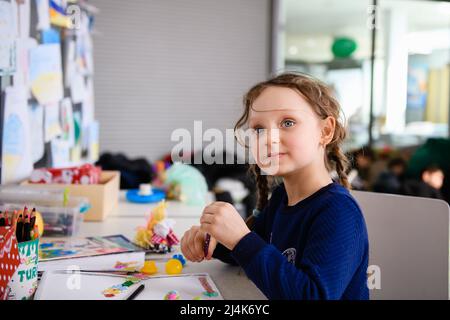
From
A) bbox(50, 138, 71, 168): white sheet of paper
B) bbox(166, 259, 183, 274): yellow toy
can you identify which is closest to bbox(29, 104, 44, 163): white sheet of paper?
bbox(50, 138, 71, 168): white sheet of paper

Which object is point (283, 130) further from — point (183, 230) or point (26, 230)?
point (183, 230)

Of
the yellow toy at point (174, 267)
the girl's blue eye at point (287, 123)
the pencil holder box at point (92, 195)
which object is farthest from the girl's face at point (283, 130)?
the pencil holder box at point (92, 195)

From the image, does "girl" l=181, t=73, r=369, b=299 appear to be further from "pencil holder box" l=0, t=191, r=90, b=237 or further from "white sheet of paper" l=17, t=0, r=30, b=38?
"white sheet of paper" l=17, t=0, r=30, b=38

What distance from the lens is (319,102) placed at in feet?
2.73

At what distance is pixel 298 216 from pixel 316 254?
0.13 m

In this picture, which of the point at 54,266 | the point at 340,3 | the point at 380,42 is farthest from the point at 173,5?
the point at 54,266

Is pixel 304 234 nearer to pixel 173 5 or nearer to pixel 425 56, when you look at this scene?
pixel 173 5

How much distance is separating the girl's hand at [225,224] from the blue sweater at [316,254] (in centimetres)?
1

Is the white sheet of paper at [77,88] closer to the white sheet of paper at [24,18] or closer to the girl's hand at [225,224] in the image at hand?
the white sheet of paper at [24,18]

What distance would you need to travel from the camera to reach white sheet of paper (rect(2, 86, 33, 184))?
→ 156cm

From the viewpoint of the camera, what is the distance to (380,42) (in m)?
5.23

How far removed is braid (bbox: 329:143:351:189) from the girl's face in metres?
0.16

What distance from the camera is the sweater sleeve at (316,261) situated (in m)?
0.69

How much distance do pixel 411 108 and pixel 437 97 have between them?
1.18 feet
